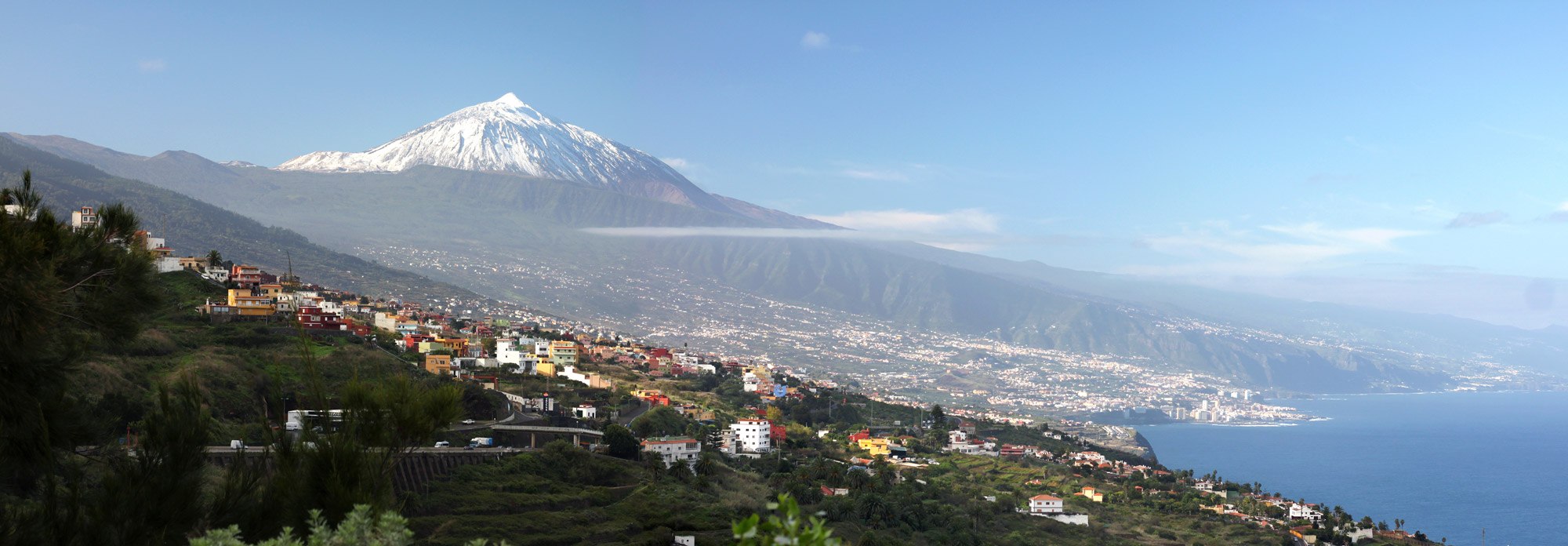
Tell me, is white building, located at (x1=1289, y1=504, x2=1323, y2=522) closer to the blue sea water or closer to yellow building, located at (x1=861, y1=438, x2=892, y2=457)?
the blue sea water

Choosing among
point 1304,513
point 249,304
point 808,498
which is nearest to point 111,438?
point 808,498

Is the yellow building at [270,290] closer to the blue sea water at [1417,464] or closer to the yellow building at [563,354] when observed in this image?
the yellow building at [563,354]

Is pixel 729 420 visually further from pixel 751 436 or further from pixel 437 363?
pixel 437 363

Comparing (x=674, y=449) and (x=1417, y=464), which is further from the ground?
(x=674, y=449)

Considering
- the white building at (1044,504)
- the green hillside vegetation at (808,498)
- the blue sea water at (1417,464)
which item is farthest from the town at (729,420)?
the blue sea water at (1417,464)

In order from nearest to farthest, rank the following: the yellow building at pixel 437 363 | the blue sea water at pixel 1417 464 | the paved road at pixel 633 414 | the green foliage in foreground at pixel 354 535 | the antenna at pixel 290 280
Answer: the green foliage in foreground at pixel 354 535 → the antenna at pixel 290 280 → the paved road at pixel 633 414 → the yellow building at pixel 437 363 → the blue sea water at pixel 1417 464

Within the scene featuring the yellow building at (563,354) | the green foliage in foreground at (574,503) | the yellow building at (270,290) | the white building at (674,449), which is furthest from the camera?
the yellow building at (563,354)
